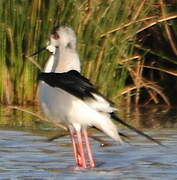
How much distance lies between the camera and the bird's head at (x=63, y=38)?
7.34m

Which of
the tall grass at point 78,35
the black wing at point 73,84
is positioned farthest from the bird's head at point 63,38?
the tall grass at point 78,35

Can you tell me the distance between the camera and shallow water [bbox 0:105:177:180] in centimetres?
663

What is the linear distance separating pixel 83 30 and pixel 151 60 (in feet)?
4.56

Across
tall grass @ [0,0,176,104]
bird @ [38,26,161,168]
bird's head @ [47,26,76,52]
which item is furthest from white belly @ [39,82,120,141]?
tall grass @ [0,0,176,104]

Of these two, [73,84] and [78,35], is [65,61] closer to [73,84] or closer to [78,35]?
[73,84]

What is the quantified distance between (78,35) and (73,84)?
133 inches

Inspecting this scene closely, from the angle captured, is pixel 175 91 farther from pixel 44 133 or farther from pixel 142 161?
pixel 142 161

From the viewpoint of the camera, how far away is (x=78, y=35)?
10.1 metres

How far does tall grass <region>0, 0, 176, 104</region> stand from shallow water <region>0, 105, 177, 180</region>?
1.49 m

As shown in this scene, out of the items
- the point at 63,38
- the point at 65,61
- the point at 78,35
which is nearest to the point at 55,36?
the point at 63,38

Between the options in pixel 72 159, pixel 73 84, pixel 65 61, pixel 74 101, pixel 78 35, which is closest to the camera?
pixel 73 84

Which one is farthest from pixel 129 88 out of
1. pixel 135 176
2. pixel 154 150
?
pixel 135 176

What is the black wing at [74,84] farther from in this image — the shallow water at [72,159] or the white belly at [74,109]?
the shallow water at [72,159]

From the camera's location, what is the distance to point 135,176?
21.6ft
